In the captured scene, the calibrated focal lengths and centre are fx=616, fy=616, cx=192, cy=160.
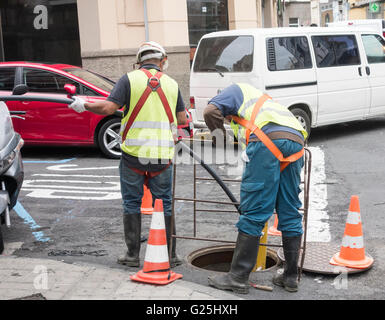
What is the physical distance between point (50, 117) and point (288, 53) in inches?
159

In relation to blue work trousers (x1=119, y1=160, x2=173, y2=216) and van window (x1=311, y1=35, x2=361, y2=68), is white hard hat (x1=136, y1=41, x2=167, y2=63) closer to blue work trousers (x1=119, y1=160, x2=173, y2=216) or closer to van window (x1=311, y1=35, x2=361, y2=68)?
blue work trousers (x1=119, y1=160, x2=173, y2=216)

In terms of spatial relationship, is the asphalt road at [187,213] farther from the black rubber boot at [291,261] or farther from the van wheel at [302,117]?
the van wheel at [302,117]

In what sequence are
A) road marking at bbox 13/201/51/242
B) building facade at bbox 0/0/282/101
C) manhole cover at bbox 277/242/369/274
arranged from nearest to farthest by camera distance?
manhole cover at bbox 277/242/369/274
road marking at bbox 13/201/51/242
building facade at bbox 0/0/282/101

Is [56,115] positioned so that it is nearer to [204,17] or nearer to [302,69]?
[302,69]

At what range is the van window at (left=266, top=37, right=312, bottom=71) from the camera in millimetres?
10000

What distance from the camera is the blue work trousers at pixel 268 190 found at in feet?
14.0

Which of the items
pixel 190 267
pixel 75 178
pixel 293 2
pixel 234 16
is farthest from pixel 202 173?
pixel 293 2

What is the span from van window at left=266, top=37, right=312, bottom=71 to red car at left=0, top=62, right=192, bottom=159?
2.68 m

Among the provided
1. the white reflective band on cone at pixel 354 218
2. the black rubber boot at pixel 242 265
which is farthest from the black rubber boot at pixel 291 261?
the white reflective band on cone at pixel 354 218

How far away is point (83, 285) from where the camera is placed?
4.43 m

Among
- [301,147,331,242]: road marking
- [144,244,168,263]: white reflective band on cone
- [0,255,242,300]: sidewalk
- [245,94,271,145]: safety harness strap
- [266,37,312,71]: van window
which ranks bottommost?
[301,147,331,242]: road marking
